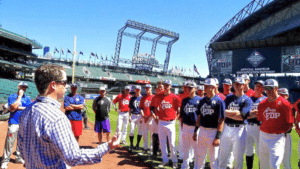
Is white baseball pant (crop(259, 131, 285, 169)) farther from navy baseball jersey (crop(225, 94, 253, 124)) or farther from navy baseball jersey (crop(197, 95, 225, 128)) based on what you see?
navy baseball jersey (crop(197, 95, 225, 128))

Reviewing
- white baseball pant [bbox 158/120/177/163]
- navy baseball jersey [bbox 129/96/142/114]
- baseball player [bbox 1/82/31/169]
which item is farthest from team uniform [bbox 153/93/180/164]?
baseball player [bbox 1/82/31/169]

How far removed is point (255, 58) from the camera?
3622cm

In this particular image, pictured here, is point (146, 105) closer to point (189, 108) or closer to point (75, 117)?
point (189, 108)

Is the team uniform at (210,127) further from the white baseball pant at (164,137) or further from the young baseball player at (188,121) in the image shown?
the white baseball pant at (164,137)

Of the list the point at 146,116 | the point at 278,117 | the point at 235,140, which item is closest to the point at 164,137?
the point at 146,116

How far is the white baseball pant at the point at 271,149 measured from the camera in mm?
3703

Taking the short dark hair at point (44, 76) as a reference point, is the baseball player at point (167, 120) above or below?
below

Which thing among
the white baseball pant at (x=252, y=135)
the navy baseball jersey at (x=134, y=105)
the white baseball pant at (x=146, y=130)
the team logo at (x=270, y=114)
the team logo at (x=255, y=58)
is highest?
the team logo at (x=255, y=58)

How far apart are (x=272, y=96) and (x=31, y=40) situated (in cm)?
4161

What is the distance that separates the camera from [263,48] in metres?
35.8

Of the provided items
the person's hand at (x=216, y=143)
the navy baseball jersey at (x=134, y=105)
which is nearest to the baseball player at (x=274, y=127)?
the person's hand at (x=216, y=143)

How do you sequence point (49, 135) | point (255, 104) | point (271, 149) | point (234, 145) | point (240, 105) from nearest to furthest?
point (49, 135), point (271, 149), point (234, 145), point (240, 105), point (255, 104)

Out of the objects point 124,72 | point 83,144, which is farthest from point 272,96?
point 124,72

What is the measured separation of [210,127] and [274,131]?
1210 millimetres
